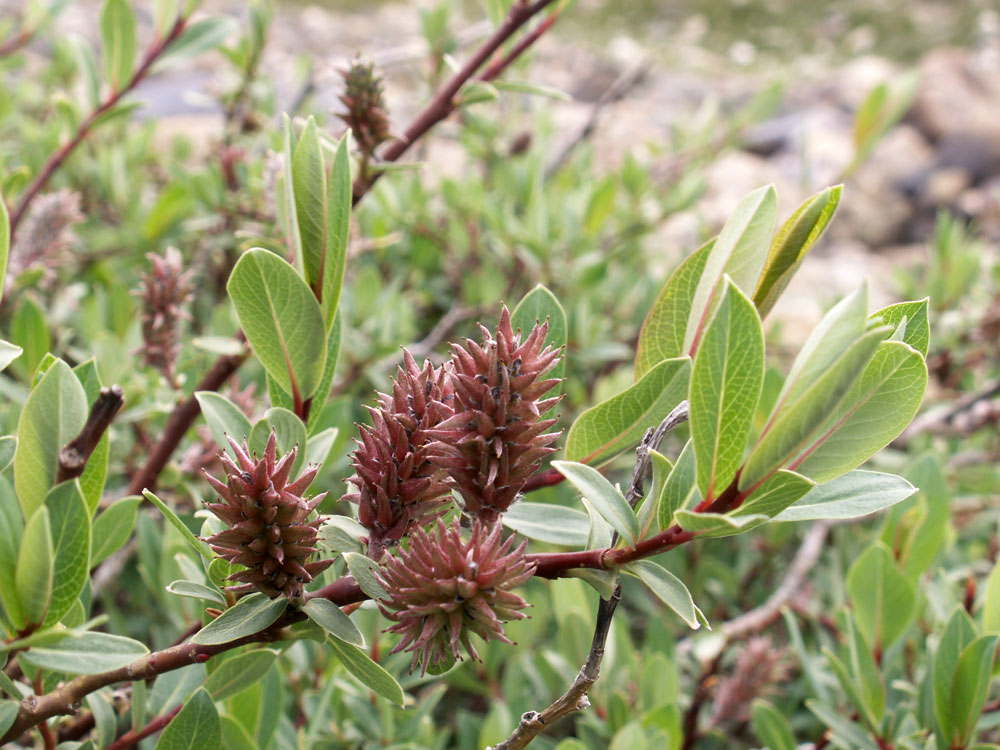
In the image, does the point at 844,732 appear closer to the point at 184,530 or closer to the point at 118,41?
the point at 184,530

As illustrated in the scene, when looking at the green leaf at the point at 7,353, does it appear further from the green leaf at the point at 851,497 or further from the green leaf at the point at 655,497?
the green leaf at the point at 851,497

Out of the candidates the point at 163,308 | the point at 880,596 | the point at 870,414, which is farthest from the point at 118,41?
the point at 880,596

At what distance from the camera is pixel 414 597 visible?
23.9 inches

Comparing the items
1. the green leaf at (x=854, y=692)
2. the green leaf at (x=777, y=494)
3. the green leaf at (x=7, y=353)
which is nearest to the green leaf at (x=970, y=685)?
the green leaf at (x=854, y=692)

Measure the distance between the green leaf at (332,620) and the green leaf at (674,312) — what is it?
14.3 inches

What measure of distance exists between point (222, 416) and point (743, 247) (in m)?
0.54

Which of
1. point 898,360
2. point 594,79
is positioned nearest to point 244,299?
point 898,360

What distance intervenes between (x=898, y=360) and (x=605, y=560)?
0.90ft

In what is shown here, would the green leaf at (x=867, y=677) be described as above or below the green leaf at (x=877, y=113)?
below

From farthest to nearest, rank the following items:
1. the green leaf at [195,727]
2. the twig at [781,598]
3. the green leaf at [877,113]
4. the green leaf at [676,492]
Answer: the green leaf at [877,113]
the twig at [781,598]
the green leaf at [195,727]
the green leaf at [676,492]

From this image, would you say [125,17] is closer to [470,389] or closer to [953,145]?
[470,389]

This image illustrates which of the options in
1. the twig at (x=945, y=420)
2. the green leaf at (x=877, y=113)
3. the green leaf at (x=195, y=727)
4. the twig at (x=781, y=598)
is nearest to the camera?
the green leaf at (x=195, y=727)

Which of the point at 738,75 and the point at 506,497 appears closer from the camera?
the point at 506,497

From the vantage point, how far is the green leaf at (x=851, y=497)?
67 cm
